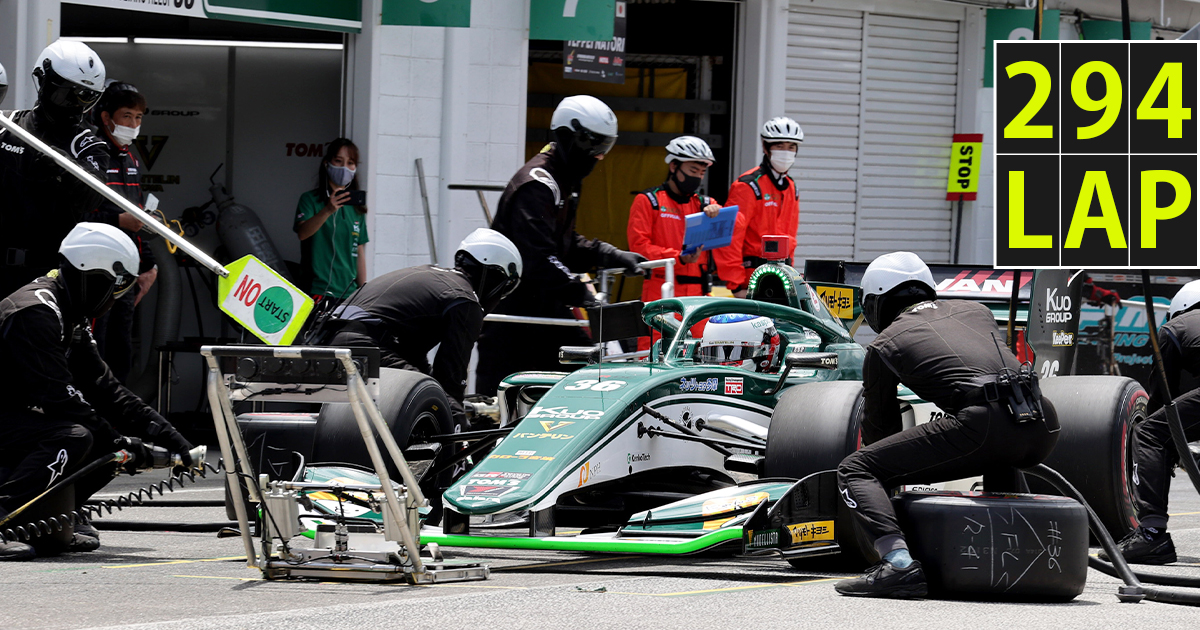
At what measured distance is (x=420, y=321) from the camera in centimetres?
812

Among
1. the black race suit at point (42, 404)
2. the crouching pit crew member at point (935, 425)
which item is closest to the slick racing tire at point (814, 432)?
the crouching pit crew member at point (935, 425)

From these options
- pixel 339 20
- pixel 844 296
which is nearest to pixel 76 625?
pixel 844 296

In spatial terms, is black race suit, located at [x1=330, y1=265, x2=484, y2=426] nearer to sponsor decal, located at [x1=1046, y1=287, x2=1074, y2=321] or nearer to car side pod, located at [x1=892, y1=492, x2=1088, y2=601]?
car side pod, located at [x1=892, y1=492, x2=1088, y2=601]

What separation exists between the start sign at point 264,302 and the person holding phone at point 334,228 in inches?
125

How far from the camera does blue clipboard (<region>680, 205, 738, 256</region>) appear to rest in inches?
395

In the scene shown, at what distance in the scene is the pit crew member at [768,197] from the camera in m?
12.3

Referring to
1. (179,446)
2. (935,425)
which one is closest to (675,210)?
(179,446)

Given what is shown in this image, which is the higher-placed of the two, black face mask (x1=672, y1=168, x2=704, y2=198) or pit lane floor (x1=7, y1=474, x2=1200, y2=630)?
black face mask (x1=672, y1=168, x2=704, y2=198)

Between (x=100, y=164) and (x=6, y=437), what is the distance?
2021mm

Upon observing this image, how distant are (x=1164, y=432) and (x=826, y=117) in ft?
27.2

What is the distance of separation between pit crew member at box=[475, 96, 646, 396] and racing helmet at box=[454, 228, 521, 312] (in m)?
0.86

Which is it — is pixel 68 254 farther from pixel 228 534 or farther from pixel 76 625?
pixel 76 625

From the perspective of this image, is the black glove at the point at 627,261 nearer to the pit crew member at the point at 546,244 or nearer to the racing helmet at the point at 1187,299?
the pit crew member at the point at 546,244

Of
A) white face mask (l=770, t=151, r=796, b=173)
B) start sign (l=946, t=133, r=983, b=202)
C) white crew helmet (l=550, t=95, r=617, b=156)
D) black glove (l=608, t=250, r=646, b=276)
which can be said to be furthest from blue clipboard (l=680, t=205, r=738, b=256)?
start sign (l=946, t=133, r=983, b=202)
